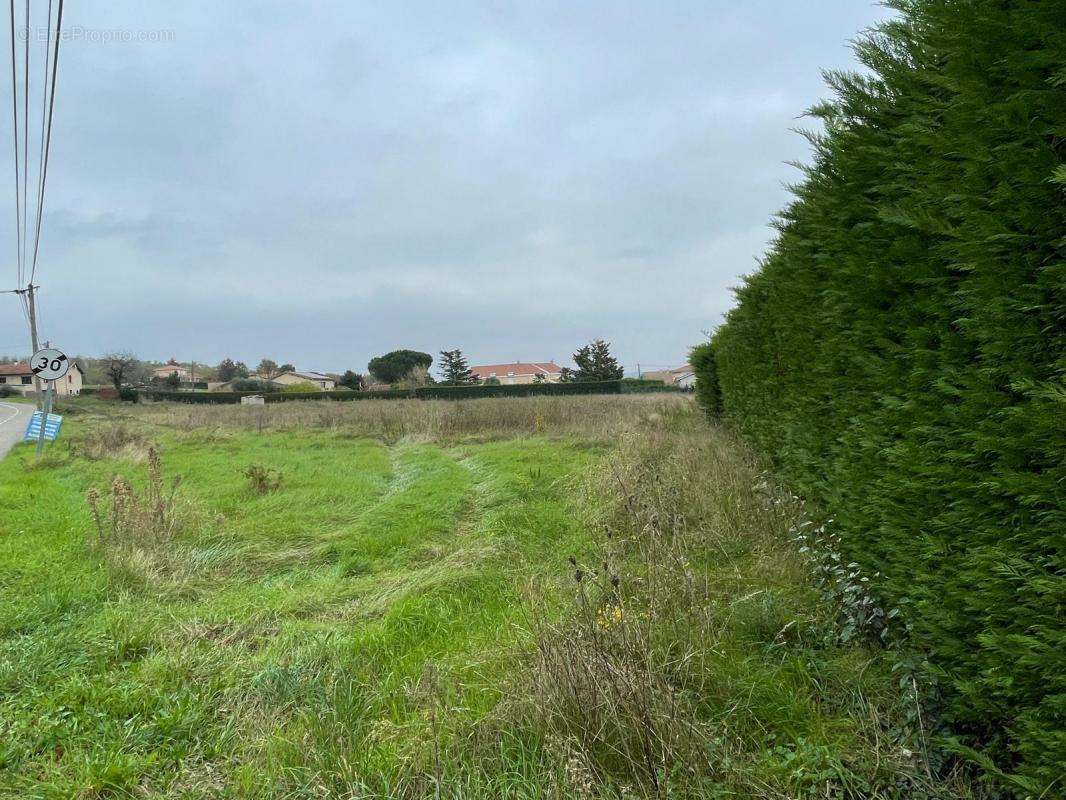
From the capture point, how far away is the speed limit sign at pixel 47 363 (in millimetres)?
14711

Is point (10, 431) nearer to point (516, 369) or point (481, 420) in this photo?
point (481, 420)

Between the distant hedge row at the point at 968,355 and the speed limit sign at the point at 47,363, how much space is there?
17.3m

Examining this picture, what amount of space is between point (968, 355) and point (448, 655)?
9.18 ft

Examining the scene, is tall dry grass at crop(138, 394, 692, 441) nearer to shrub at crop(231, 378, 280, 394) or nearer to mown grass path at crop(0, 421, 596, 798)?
mown grass path at crop(0, 421, 596, 798)

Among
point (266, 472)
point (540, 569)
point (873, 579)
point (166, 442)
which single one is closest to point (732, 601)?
point (873, 579)

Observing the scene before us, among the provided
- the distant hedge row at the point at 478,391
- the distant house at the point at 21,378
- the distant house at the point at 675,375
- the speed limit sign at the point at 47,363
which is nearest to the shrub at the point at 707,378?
the speed limit sign at the point at 47,363

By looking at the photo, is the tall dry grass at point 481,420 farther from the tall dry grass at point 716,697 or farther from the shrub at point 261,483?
the tall dry grass at point 716,697

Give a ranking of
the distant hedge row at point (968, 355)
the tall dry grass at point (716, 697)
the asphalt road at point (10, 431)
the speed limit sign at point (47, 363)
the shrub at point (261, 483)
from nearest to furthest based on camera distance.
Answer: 1. the distant hedge row at point (968, 355)
2. the tall dry grass at point (716, 697)
3. the shrub at point (261, 483)
4. the speed limit sign at point (47, 363)
5. the asphalt road at point (10, 431)

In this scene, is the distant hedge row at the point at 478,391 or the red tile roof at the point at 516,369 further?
the red tile roof at the point at 516,369

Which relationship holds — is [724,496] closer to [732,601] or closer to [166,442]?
[732,601]

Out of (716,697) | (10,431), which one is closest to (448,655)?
(716,697)

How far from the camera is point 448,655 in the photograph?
133 inches

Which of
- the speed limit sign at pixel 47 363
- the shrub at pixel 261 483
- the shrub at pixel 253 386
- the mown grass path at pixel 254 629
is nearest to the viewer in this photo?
the mown grass path at pixel 254 629

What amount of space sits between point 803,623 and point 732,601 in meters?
0.37
